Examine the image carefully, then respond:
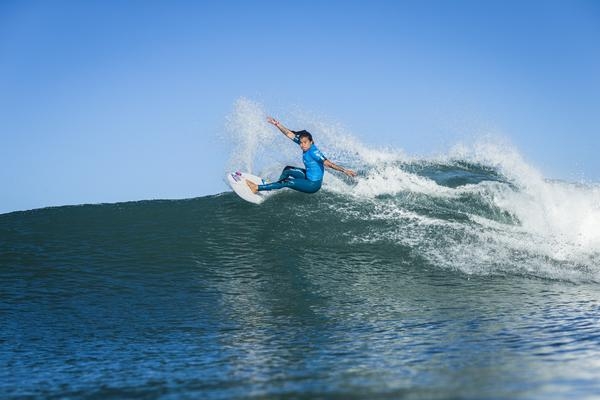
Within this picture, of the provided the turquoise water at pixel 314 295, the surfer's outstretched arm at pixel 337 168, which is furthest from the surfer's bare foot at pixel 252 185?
the surfer's outstretched arm at pixel 337 168

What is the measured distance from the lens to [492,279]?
24.8 ft

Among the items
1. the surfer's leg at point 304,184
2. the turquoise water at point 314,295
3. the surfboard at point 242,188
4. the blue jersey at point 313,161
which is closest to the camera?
the turquoise water at point 314,295

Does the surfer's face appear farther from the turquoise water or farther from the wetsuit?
the turquoise water

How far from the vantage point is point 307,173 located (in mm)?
10672

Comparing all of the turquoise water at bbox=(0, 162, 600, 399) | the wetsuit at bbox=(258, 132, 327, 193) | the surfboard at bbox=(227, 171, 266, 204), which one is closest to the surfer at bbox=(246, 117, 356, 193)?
the wetsuit at bbox=(258, 132, 327, 193)

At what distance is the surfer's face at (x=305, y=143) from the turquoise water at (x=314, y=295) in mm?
1445

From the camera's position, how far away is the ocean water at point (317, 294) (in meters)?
3.34

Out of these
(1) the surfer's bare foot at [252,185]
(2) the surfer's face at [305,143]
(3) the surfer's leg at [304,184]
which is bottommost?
(3) the surfer's leg at [304,184]

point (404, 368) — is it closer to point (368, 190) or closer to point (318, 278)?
point (318, 278)

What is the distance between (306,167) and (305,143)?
0.51m

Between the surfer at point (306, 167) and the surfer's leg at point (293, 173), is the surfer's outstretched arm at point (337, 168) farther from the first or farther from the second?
the surfer's leg at point (293, 173)

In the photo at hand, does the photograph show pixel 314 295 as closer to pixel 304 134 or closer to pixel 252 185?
pixel 304 134

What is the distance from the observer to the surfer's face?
1036cm

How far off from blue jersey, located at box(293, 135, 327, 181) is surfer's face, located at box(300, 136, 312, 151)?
61mm
